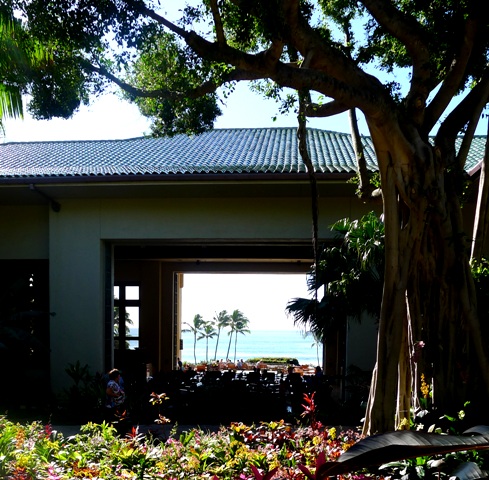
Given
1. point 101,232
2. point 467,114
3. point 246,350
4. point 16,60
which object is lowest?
point 246,350

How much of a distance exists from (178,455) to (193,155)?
34.0ft

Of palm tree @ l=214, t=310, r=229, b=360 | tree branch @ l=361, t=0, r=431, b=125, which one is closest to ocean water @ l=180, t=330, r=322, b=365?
palm tree @ l=214, t=310, r=229, b=360

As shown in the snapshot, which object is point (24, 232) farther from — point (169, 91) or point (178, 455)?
point (178, 455)

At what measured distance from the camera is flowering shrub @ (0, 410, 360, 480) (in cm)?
495

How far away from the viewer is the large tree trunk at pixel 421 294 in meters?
6.32

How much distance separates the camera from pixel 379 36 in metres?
8.62

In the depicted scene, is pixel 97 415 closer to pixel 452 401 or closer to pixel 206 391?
pixel 206 391

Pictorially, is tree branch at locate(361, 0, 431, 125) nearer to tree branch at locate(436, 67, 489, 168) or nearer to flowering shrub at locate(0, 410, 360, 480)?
tree branch at locate(436, 67, 489, 168)

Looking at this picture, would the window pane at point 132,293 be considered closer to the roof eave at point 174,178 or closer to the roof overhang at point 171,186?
the roof overhang at point 171,186

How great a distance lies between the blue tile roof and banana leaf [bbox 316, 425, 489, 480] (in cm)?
1077

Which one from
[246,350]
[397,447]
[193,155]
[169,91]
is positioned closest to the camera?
[397,447]

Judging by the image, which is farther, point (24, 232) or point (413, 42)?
point (24, 232)

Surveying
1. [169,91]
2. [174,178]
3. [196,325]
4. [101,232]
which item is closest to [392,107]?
[169,91]

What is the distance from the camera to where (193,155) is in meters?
15.2
